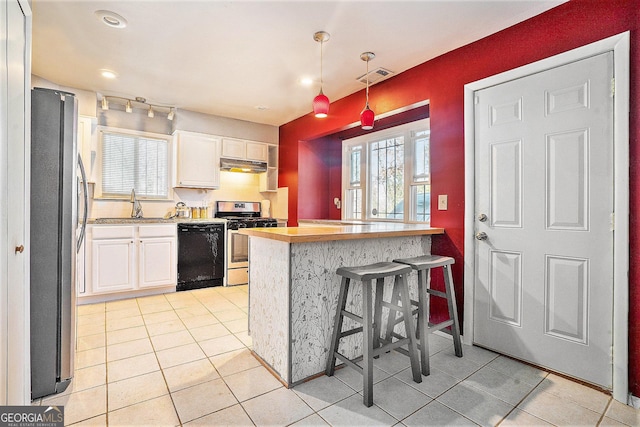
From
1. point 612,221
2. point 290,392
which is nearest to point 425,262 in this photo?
point 612,221

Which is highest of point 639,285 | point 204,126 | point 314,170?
point 204,126

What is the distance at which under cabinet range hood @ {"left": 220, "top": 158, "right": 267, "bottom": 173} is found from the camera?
4691mm

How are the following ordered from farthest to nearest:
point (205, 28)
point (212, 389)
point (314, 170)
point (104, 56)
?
point (314, 170) → point (104, 56) → point (205, 28) → point (212, 389)

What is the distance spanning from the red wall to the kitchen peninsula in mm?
700

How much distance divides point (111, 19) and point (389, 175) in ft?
10.3

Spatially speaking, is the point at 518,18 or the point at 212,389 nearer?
the point at 212,389

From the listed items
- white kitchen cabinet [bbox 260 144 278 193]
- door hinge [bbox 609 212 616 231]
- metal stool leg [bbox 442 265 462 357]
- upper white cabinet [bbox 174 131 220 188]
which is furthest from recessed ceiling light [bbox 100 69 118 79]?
door hinge [bbox 609 212 616 231]

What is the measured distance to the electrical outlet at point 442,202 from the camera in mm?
2734

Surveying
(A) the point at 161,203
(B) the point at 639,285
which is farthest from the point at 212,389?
(A) the point at 161,203

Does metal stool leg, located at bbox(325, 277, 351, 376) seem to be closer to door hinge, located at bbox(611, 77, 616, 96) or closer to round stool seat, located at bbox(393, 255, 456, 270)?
round stool seat, located at bbox(393, 255, 456, 270)

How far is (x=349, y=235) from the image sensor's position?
1982 millimetres

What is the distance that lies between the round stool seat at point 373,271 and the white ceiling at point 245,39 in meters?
1.76

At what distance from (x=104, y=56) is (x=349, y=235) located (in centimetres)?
284

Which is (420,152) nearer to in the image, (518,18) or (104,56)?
(518,18)
